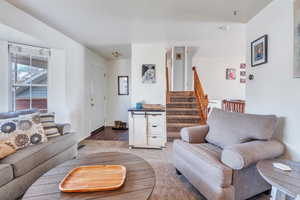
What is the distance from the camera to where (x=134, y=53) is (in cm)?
383

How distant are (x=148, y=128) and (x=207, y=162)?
1.90 metres

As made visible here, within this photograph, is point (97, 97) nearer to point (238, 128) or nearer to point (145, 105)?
point (145, 105)

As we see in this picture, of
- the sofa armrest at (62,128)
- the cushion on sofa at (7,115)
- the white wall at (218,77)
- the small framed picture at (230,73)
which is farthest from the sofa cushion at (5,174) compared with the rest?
the small framed picture at (230,73)

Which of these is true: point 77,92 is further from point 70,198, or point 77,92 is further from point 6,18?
point 70,198

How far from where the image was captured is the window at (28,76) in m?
2.84

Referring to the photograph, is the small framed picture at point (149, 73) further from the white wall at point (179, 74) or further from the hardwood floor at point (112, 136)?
the white wall at point (179, 74)

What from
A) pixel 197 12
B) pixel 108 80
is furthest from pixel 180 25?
pixel 108 80

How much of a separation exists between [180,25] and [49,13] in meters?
2.00

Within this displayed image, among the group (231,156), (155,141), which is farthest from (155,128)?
(231,156)

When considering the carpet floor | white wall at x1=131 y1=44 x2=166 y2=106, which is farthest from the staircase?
white wall at x1=131 y1=44 x2=166 y2=106

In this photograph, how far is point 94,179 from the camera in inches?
50.4

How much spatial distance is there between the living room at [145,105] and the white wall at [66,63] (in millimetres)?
19

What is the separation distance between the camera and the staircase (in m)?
4.16

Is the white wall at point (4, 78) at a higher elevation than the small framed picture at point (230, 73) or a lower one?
lower
